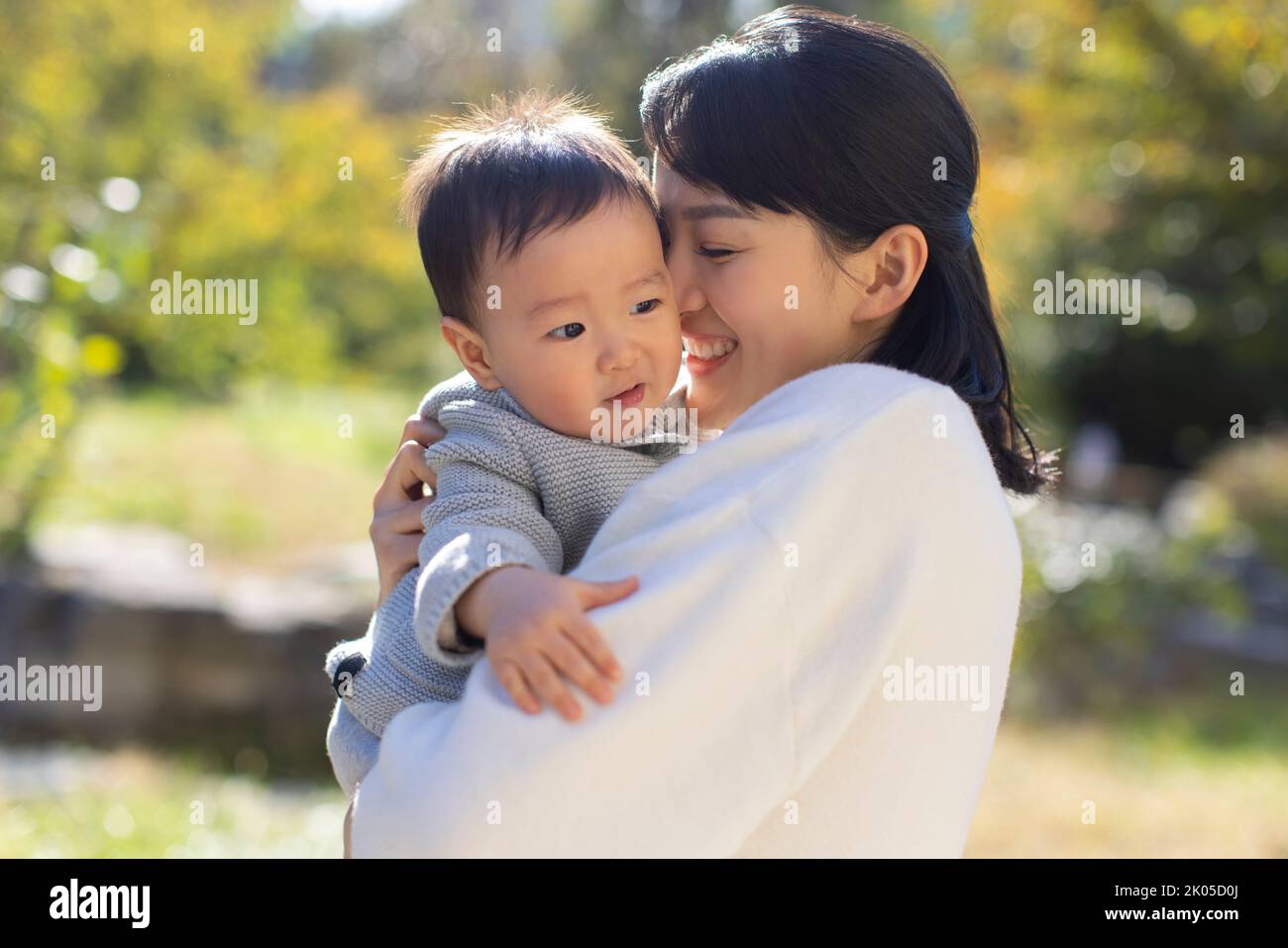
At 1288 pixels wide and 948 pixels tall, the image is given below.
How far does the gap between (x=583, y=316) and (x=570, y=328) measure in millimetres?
23

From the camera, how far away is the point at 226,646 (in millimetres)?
6230

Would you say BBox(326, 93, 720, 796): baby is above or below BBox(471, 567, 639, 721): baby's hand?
above

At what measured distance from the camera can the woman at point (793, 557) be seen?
51.4 inches

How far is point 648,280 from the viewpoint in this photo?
5.51ft

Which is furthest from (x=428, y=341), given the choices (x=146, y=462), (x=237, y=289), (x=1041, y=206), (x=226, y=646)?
(x=226, y=646)

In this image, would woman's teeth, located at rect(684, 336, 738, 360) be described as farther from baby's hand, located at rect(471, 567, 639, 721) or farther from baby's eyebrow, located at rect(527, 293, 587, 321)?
baby's hand, located at rect(471, 567, 639, 721)

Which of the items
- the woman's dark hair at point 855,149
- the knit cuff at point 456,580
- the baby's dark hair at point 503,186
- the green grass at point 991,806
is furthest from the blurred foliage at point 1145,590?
the knit cuff at point 456,580

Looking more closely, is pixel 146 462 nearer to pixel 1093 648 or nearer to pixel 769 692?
pixel 1093 648

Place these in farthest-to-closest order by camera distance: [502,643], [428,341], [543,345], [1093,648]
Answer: [428,341] → [1093,648] → [543,345] → [502,643]

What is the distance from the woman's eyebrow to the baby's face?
0.06 metres

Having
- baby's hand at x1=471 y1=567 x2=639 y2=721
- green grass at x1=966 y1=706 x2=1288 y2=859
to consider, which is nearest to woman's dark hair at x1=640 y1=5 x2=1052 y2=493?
baby's hand at x1=471 y1=567 x2=639 y2=721

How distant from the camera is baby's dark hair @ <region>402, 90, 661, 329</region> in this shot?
1635 mm

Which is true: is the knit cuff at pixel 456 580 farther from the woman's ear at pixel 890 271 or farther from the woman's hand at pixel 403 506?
the woman's ear at pixel 890 271
